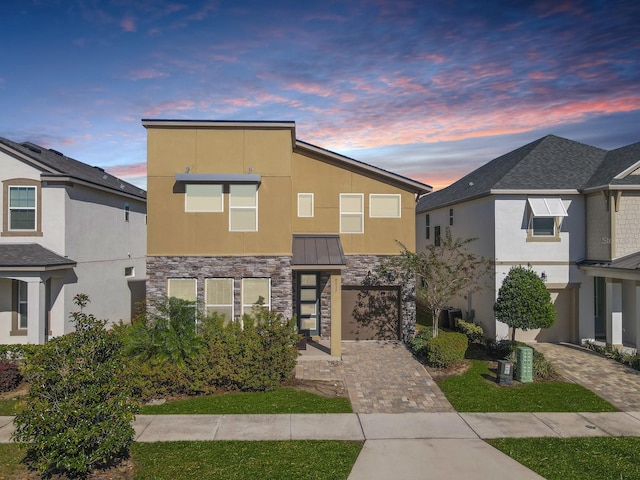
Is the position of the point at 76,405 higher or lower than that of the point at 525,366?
higher

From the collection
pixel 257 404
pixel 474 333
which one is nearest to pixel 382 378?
pixel 257 404

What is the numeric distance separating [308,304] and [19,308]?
10911 millimetres

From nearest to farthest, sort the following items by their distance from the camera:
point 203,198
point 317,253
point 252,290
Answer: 1. point 203,198
2. point 252,290
3. point 317,253

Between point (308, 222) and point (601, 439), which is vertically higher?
point (308, 222)

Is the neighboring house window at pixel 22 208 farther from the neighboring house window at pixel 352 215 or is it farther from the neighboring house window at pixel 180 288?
the neighboring house window at pixel 352 215

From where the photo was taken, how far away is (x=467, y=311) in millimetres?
20281

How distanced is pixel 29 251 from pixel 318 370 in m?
11.3

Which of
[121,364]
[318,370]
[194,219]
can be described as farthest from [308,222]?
[121,364]

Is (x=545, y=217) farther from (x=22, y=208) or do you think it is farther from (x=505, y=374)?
(x=22, y=208)

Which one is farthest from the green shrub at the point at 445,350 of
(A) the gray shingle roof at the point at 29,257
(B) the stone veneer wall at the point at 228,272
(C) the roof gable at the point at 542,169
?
(A) the gray shingle roof at the point at 29,257

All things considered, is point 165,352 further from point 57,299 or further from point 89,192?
point 89,192

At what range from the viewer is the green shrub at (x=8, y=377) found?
1248 cm

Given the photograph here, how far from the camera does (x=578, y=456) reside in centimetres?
877

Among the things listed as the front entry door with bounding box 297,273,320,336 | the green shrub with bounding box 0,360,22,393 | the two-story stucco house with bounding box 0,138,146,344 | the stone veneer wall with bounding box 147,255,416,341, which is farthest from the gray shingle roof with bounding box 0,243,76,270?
the front entry door with bounding box 297,273,320,336
